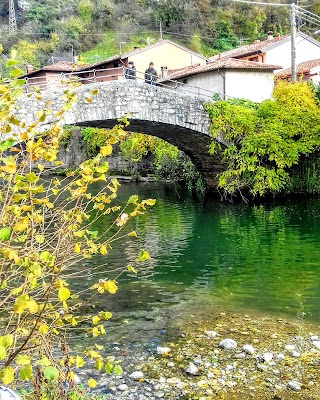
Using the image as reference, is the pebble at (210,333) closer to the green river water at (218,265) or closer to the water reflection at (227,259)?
the green river water at (218,265)

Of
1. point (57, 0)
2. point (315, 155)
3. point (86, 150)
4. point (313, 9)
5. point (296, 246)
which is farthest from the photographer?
point (57, 0)

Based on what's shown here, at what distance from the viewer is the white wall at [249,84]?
21.1m

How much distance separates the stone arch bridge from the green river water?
2928 millimetres

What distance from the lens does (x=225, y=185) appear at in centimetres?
1844

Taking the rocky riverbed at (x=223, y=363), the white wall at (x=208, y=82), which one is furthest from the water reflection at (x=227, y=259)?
the white wall at (x=208, y=82)

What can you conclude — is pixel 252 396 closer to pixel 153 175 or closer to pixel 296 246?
pixel 296 246

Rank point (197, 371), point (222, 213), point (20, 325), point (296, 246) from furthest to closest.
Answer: point (222, 213) < point (296, 246) < point (197, 371) < point (20, 325)

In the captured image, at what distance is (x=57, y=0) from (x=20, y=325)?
60.0m

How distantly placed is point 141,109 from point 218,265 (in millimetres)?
7588

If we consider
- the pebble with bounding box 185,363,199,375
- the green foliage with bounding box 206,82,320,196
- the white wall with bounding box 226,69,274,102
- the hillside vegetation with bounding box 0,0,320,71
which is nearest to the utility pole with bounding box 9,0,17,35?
the hillside vegetation with bounding box 0,0,320,71

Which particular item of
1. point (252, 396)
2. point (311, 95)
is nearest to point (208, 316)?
point (252, 396)

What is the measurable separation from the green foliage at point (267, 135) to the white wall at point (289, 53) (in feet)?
41.5

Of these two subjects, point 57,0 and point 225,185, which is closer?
point 225,185

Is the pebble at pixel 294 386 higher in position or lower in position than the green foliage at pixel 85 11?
lower
